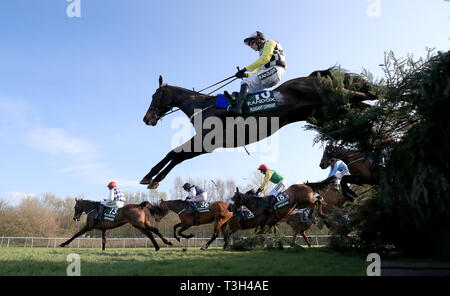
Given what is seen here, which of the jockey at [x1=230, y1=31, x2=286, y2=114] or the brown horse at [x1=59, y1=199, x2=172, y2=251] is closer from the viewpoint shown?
→ the jockey at [x1=230, y1=31, x2=286, y2=114]

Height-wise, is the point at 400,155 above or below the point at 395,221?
above

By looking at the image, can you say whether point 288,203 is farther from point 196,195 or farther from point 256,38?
point 256,38

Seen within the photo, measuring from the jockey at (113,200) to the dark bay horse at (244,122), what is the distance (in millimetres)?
6347

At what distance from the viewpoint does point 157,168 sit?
5945mm

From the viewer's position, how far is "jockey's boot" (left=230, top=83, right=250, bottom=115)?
5559mm

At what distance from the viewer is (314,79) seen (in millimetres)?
5809

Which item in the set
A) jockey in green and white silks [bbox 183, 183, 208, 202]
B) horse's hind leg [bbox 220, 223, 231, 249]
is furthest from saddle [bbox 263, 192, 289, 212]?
jockey in green and white silks [bbox 183, 183, 208, 202]

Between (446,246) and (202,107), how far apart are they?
5.34 m

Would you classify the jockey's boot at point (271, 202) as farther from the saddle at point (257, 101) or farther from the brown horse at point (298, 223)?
the saddle at point (257, 101)

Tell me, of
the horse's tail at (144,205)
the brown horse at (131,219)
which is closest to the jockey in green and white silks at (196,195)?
the brown horse at (131,219)

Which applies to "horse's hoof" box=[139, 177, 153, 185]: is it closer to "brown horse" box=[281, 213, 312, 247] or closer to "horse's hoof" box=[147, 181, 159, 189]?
"horse's hoof" box=[147, 181, 159, 189]

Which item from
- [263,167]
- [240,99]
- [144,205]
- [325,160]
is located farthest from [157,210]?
[240,99]
